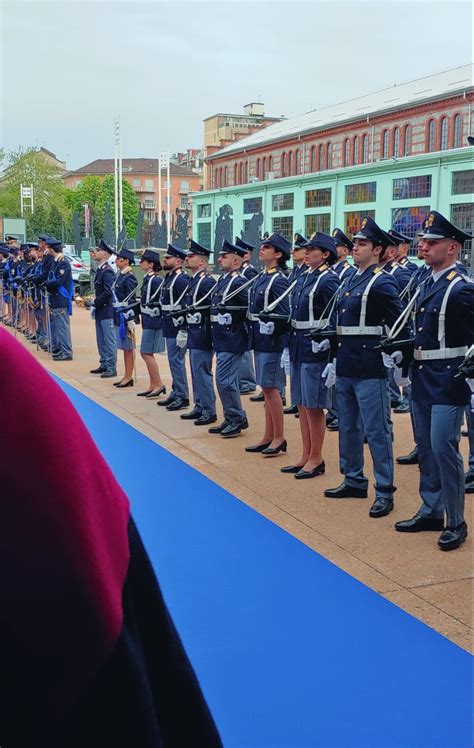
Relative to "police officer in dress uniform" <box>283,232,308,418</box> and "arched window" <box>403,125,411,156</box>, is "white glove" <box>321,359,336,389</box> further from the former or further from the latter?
"arched window" <box>403,125,411,156</box>

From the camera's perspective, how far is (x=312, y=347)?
23.1ft

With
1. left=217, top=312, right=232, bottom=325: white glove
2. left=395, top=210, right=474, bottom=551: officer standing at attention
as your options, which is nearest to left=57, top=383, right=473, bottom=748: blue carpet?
left=395, top=210, right=474, bottom=551: officer standing at attention

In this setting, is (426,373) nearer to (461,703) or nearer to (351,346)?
(351,346)

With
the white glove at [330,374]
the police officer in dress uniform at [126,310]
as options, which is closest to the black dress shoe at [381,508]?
the white glove at [330,374]

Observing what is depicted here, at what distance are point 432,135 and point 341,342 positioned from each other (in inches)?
1805

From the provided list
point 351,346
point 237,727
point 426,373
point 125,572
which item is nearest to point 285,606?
point 237,727

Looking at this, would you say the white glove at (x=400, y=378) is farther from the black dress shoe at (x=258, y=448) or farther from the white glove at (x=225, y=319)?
A: the white glove at (x=225, y=319)

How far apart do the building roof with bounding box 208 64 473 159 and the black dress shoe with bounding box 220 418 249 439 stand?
136 feet

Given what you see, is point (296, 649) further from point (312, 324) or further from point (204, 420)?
point (204, 420)

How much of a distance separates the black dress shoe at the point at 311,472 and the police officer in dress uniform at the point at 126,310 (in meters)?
4.96

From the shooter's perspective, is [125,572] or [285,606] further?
[285,606]

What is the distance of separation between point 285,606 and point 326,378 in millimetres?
2659

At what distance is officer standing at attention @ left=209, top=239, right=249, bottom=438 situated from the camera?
8688 millimetres

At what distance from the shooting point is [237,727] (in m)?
3.32
